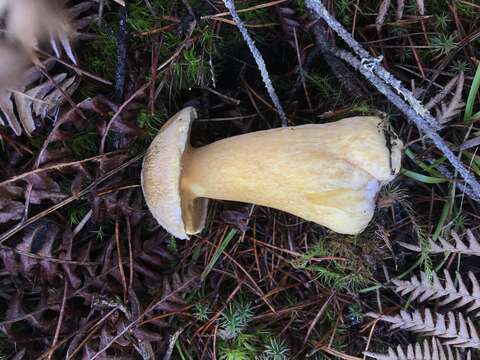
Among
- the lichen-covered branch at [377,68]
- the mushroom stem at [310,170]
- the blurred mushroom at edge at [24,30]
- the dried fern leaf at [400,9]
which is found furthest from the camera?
the dried fern leaf at [400,9]

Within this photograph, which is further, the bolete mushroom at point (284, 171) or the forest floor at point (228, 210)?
the forest floor at point (228, 210)

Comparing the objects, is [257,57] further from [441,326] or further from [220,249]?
[441,326]

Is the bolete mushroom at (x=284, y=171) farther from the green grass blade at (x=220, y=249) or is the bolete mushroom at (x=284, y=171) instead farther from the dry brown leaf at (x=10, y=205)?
the dry brown leaf at (x=10, y=205)

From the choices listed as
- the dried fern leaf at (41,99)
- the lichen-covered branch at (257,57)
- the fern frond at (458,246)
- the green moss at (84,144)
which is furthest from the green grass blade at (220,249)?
the dried fern leaf at (41,99)

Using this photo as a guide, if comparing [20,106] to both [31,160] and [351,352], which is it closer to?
[31,160]

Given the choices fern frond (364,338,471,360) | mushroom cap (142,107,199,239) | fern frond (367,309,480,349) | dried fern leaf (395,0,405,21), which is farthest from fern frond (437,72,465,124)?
mushroom cap (142,107,199,239)

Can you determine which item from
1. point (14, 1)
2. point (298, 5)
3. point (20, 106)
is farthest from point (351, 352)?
point (14, 1)
